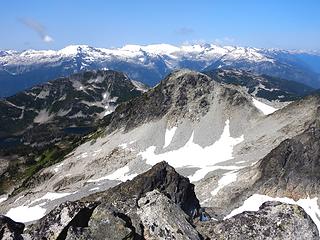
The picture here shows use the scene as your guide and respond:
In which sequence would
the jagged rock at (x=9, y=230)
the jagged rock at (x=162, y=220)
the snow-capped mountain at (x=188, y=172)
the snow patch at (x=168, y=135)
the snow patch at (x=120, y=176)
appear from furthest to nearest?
the snow patch at (x=168, y=135)
the snow patch at (x=120, y=176)
the snow-capped mountain at (x=188, y=172)
the jagged rock at (x=162, y=220)
the jagged rock at (x=9, y=230)

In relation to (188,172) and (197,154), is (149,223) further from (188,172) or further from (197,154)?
(197,154)

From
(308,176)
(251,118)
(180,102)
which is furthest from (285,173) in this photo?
(180,102)

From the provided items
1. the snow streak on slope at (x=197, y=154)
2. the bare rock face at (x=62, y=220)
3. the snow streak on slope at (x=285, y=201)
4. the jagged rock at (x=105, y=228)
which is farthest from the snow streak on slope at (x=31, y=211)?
the jagged rock at (x=105, y=228)

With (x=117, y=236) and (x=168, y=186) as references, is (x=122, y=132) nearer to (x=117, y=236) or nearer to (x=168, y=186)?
(x=168, y=186)

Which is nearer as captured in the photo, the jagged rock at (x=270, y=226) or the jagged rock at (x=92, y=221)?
the jagged rock at (x=92, y=221)

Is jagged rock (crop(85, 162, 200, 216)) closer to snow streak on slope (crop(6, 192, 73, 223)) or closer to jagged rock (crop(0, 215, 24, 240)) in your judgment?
snow streak on slope (crop(6, 192, 73, 223))

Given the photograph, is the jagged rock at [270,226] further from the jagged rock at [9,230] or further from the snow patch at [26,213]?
the snow patch at [26,213]

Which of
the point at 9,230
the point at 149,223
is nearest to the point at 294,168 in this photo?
the point at 149,223
